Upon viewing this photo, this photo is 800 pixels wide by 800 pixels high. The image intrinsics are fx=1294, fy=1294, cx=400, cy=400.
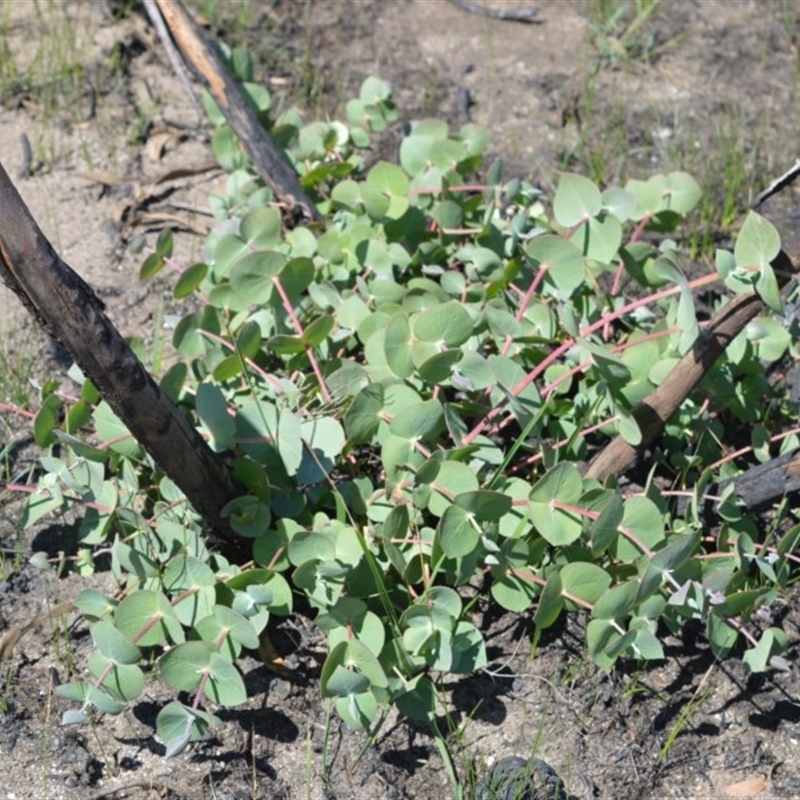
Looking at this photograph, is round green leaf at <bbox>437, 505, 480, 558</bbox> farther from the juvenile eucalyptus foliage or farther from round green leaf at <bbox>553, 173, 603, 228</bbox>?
round green leaf at <bbox>553, 173, 603, 228</bbox>

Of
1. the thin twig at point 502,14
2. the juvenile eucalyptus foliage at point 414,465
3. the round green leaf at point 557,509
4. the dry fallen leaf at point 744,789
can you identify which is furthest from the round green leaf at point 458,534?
the thin twig at point 502,14

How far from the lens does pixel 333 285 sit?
2.93 m

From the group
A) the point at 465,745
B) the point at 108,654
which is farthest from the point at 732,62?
the point at 108,654

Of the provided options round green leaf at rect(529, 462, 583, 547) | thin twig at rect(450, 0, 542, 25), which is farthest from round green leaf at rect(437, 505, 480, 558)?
thin twig at rect(450, 0, 542, 25)

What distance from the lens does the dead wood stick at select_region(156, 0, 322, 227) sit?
10.4 ft

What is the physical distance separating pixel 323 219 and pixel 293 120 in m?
0.33

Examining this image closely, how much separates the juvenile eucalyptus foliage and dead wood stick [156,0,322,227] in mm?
254

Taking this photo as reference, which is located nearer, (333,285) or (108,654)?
(108,654)

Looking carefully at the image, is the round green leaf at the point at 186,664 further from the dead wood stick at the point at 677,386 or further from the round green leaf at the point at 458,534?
the dead wood stick at the point at 677,386

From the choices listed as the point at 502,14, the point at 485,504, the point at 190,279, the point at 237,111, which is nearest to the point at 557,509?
the point at 485,504

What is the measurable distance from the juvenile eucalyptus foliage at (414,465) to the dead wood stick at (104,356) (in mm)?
72

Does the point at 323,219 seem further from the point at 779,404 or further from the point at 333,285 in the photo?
the point at 779,404

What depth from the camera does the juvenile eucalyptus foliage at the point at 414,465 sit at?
2332 mm

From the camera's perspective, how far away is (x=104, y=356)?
6.88 feet
